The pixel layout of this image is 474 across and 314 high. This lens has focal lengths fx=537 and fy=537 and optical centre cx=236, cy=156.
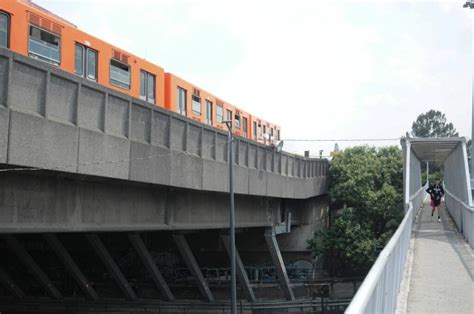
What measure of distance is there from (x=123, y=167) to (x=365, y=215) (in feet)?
95.7

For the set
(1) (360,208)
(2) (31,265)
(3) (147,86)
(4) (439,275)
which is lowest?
(2) (31,265)

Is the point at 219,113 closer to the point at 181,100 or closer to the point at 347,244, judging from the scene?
the point at 181,100

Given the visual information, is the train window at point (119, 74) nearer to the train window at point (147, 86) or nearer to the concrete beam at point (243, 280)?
the train window at point (147, 86)

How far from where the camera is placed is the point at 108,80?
16625 mm

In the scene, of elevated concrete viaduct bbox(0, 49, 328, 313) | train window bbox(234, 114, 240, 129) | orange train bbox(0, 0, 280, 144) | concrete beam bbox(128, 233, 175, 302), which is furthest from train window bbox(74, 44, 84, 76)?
train window bbox(234, 114, 240, 129)

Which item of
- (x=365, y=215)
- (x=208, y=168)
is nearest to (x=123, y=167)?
(x=208, y=168)

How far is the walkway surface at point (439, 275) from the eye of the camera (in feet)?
30.6

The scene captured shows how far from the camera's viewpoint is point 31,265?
29.0 metres

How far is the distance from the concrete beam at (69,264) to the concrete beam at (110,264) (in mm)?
1518

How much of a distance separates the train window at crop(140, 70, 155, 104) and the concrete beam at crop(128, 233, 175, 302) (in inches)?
307

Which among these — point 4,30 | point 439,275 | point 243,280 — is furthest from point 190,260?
point 4,30

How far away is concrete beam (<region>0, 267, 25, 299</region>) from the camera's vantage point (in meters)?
30.7

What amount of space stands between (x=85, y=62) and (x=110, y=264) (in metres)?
15.0

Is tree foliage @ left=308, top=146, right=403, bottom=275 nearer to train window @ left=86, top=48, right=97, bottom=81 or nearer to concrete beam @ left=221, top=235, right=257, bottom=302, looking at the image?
concrete beam @ left=221, top=235, right=257, bottom=302
